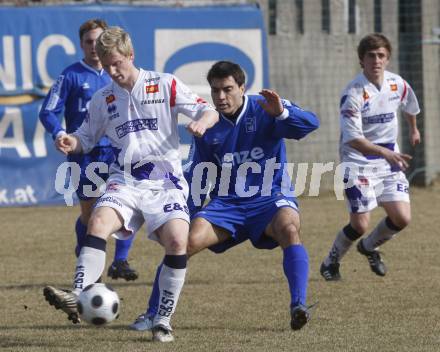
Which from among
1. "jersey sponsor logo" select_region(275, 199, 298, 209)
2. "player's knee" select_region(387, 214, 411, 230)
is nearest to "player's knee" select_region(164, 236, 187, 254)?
"jersey sponsor logo" select_region(275, 199, 298, 209)

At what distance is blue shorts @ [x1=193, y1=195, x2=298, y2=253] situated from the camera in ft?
21.6

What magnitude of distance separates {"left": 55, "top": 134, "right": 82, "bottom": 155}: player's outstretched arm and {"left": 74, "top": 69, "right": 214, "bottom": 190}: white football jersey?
22 cm

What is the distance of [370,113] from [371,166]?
0.45 m

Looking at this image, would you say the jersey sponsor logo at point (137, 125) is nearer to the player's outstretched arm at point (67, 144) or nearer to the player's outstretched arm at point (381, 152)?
the player's outstretched arm at point (67, 144)

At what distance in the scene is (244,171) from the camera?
666 centimetres

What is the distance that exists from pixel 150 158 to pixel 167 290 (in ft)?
2.58

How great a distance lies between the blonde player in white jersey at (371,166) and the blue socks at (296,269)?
2272 mm

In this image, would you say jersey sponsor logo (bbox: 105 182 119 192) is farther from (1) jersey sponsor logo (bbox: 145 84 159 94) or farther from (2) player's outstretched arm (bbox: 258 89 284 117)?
(2) player's outstretched arm (bbox: 258 89 284 117)

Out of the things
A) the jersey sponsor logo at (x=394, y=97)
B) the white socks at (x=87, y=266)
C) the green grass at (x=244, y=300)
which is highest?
the jersey sponsor logo at (x=394, y=97)

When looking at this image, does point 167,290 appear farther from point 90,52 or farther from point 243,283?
point 90,52

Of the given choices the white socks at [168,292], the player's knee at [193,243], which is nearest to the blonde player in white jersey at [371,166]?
the player's knee at [193,243]

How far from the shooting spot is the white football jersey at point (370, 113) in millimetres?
8672

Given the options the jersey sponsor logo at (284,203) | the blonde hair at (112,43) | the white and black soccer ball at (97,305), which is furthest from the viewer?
the jersey sponsor logo at (284,203)

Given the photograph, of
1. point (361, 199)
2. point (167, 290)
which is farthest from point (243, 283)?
point (167, 290)
